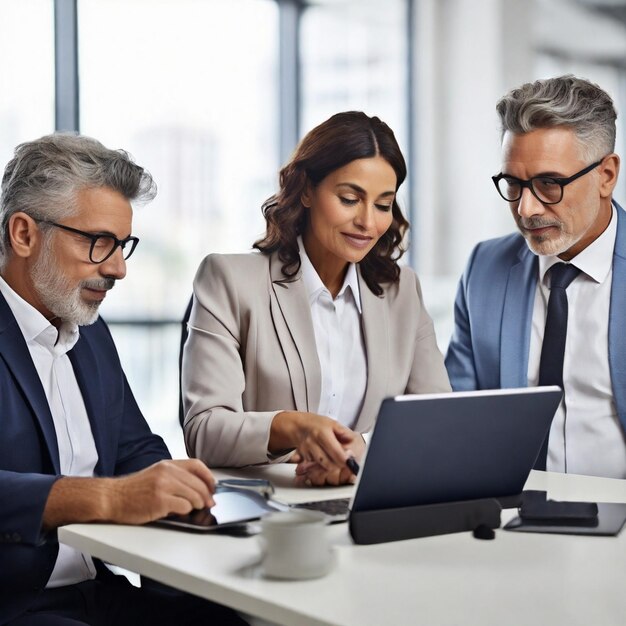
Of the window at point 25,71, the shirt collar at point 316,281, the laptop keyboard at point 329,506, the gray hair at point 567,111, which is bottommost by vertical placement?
the laptop keyboard at point 329,506

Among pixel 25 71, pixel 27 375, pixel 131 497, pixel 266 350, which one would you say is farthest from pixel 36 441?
pixel 25 71

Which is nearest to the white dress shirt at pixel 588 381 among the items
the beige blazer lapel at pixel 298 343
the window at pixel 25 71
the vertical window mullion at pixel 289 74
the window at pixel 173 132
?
→ the beige blazer lapel at pixel 298 343

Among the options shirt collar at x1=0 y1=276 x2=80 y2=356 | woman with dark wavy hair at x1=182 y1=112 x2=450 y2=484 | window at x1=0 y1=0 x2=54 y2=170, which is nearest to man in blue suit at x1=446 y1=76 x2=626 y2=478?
woman with dark wavy hair at x1=182 y1=112 x2=450 y2=484

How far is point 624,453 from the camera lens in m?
2.48

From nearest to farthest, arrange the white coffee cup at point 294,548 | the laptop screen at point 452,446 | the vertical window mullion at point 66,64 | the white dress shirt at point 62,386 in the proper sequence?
1. the white coffee cup at point 294,548
2. the laptop screen at point 452,446
3. the white dress shirt at point 62,386
4. the vertical window mullion at point 66,64

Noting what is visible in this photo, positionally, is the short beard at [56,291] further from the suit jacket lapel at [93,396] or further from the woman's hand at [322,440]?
the woman's hand at [322,440]

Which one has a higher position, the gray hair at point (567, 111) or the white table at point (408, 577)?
the gray hair at point (567, 111)

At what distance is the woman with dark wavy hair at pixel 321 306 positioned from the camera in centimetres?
229

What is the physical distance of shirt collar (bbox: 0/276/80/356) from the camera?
6.34 ft

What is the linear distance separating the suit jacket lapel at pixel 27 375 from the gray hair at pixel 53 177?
0.25 metres

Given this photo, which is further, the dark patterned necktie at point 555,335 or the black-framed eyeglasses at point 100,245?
the dark patterned necktie at point 555,335

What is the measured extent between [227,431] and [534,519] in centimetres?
75

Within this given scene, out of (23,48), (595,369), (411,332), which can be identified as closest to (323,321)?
(411,332)

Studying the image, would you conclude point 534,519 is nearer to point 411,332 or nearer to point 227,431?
point 227,431
